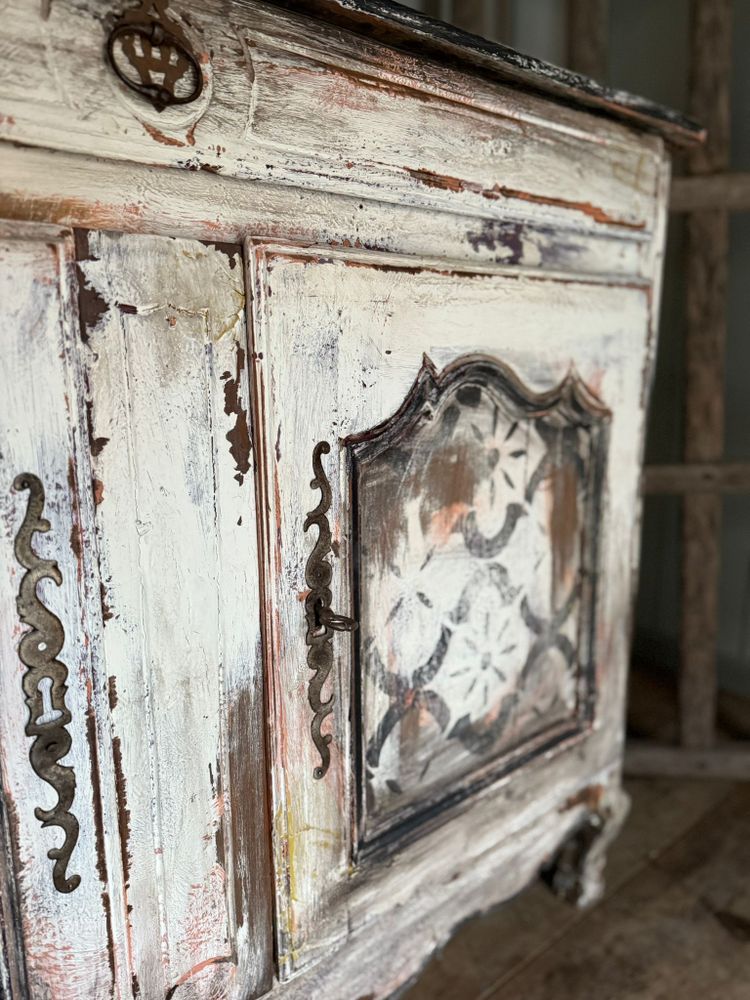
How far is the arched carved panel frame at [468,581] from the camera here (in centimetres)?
80

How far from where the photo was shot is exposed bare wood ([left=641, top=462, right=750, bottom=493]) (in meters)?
1.45

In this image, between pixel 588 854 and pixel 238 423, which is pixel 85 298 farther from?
pixel 588 854

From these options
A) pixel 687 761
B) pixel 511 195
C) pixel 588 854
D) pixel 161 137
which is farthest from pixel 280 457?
pixel 687 761

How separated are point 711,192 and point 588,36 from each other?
1.22 ft

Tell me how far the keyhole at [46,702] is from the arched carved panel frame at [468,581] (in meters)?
0.29

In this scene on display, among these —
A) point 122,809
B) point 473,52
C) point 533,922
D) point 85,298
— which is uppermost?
point 473,52

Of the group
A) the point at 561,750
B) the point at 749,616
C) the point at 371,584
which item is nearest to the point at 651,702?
the point at 749,616

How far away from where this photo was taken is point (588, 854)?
1.23 metres

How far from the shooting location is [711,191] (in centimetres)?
135

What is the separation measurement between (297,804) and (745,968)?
802 mm

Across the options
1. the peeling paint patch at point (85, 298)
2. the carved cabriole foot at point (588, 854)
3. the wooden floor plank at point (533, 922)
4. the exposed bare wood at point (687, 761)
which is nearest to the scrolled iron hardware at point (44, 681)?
the peeling paint patch at point (85, 298)

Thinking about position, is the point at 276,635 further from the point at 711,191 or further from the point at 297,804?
the point at 711,191

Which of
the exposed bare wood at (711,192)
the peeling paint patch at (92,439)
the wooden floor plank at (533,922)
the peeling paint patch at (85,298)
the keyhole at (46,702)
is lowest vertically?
the wooden floor plank at (533,922)

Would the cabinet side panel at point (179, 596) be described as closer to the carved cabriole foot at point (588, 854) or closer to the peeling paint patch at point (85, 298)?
the peeling paint patch at point (85, 298)
